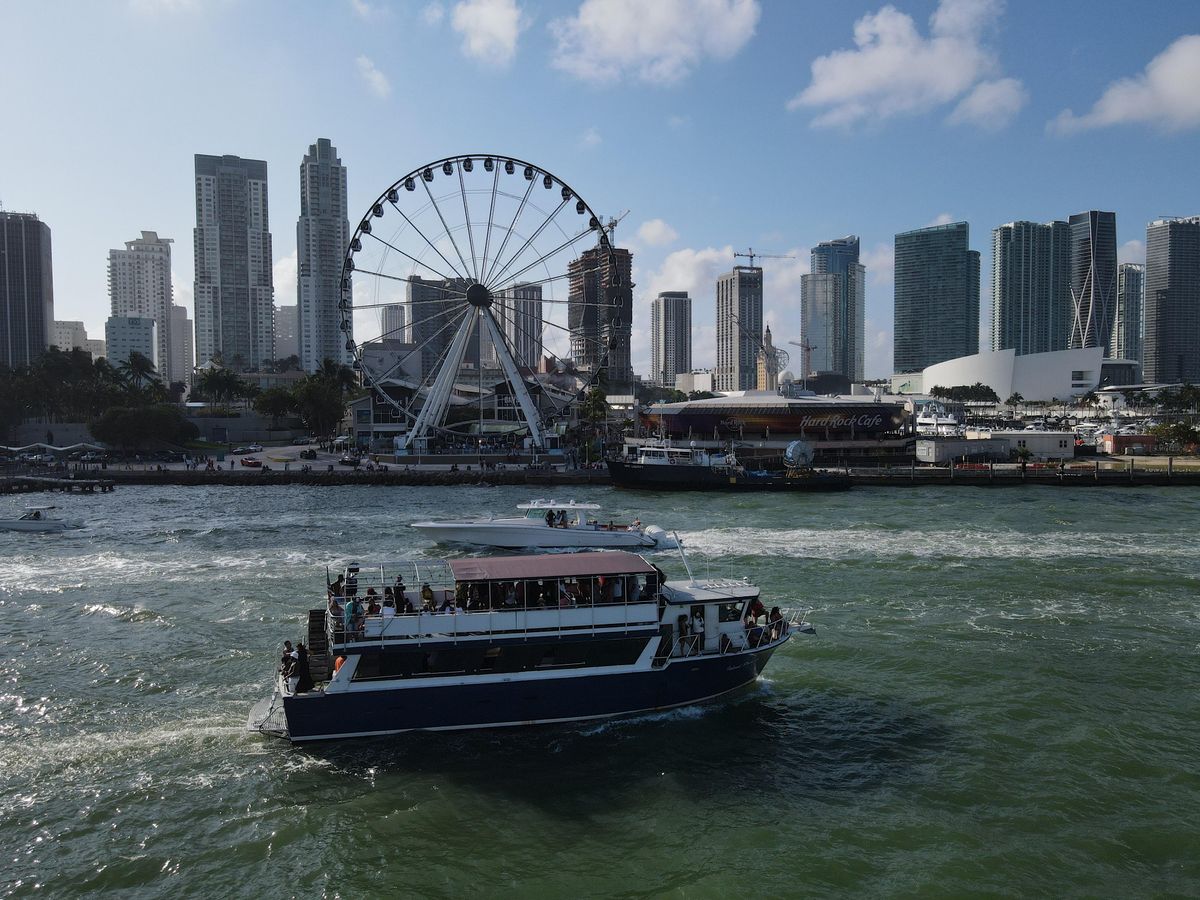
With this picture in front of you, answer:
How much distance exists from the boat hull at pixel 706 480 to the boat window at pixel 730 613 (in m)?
47.2

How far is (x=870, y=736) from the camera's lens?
20.8 meters

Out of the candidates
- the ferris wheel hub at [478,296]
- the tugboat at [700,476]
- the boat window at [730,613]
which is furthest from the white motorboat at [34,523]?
the boat window at [730,613]

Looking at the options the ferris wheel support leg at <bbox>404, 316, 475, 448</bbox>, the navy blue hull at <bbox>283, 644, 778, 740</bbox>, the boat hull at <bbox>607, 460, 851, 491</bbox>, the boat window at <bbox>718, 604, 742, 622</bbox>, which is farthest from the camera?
the ferris wheel support leg at <bbox>404, 316, 475, 448</bbox>

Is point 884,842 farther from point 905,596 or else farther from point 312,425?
point 312,425

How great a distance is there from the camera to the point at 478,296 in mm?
80750

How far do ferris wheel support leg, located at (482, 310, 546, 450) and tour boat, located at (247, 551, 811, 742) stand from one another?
204 feet

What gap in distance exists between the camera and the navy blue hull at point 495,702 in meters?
19.7

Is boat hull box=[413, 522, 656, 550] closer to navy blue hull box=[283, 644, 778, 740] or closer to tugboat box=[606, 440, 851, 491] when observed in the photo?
navy blue hull box=[283, 644, 778, 740]

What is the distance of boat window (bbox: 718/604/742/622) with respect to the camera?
22328mm

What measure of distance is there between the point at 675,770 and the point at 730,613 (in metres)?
4.72

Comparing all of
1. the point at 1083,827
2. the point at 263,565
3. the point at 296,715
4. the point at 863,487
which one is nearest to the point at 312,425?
the point at 863,487

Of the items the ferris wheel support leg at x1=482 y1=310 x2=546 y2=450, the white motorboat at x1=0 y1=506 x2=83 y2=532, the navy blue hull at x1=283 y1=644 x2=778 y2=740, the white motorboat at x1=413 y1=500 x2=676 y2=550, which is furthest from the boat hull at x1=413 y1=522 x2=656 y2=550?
the ferris wheel support leg at x1=482 y1=310 x2=546 y2=450

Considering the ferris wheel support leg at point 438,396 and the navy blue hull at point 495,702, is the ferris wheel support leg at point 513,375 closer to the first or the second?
the ferris wheel support leg at point 438,396

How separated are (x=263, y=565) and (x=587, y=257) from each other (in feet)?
533
